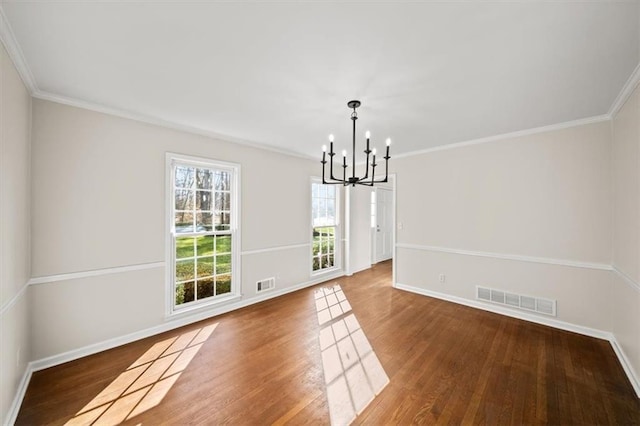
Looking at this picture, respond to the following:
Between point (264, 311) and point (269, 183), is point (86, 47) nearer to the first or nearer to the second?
point (269, 183)

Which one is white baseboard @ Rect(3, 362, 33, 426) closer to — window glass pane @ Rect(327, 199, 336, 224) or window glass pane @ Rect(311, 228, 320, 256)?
window glass pane @ Rect(311, 228, 320, 256)

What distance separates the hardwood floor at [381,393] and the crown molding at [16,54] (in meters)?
2.62

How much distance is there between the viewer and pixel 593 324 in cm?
303

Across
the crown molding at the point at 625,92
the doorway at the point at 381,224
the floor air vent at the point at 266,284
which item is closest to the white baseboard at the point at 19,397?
the floor air vent at the point at 266,284

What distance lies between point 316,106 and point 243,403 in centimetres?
279

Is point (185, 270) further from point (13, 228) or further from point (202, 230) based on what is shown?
point (13, 228)

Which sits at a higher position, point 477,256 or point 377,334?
point 477,256

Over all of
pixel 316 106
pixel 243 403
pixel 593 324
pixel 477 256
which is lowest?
pixel 243 403

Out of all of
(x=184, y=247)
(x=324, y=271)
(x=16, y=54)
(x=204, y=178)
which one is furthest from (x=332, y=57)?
(x=324, y=271)

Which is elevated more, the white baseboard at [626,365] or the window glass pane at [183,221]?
the window glass pane at [183,221]

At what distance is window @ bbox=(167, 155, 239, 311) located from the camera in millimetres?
3357

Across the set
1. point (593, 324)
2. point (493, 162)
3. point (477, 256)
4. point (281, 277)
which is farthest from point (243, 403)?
point (493, 162)

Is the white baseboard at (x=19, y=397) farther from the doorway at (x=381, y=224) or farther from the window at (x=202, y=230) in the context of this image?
the doorway at (x=381, y=224)

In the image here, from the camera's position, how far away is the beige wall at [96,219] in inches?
96.0
